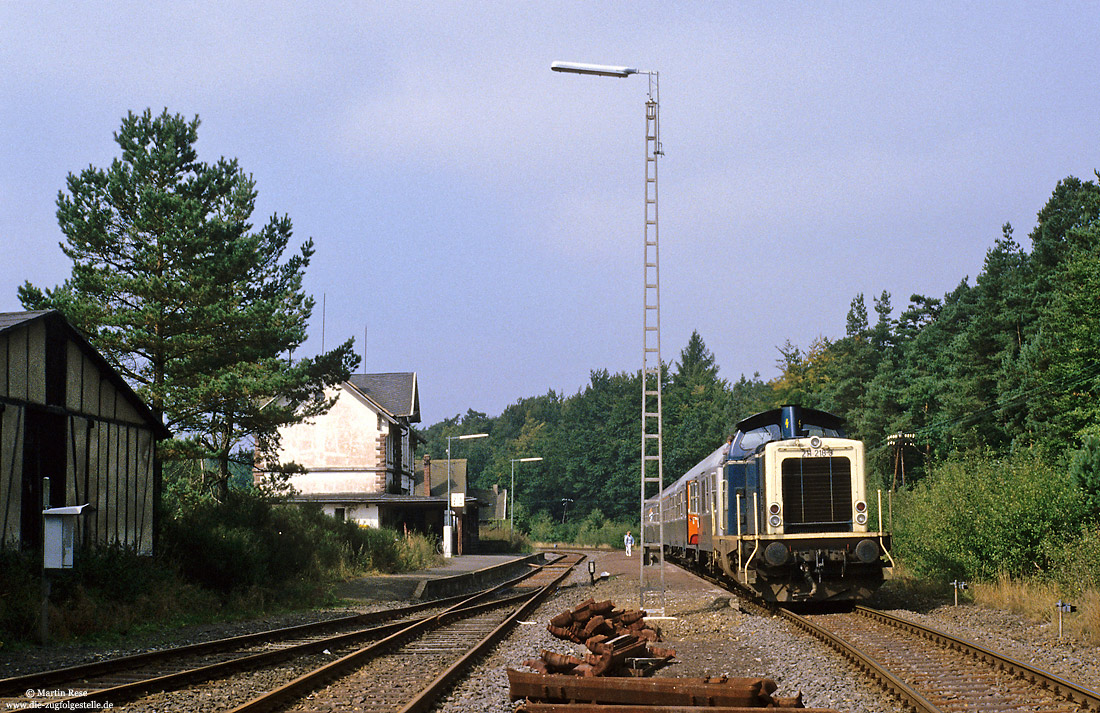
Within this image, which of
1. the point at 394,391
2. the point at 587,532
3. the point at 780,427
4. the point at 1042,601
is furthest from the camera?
the point at 587,532

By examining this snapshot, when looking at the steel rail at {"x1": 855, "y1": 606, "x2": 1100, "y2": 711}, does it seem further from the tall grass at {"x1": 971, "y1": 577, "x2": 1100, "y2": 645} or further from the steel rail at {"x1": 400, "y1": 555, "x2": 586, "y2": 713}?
the steel rail at {"x1": 400, "y1": 555, "x2": 586, "y2": 713}

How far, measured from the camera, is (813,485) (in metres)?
17.4

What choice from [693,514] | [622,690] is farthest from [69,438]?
[693,514]

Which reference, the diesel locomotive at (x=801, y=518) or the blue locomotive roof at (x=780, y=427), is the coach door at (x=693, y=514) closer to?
the blue locomotive roof at (x=780, y=427)

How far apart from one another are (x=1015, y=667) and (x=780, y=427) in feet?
29.3

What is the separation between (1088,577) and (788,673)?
8.16m

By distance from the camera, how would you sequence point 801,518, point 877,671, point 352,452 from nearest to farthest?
point 877,671 < point 801,518 < point 352,452

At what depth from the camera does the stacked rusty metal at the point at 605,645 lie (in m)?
10.2

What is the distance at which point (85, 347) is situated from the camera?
1939 centimetres

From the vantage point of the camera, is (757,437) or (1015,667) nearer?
(1015,667)

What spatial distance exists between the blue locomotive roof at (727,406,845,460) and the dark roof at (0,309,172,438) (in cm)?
1309

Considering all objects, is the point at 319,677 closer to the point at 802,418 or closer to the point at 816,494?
the point at 816,494

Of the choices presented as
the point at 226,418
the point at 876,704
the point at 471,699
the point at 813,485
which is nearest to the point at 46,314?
the point at 226,418

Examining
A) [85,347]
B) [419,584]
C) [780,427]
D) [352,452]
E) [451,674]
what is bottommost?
[419,584]
